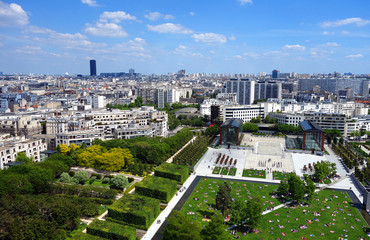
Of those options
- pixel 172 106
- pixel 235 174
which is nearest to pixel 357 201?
pixel 235 174

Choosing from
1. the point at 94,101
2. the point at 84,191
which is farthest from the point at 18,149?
the point at 94,101

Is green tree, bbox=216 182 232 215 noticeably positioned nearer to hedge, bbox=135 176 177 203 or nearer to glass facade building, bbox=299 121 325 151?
hedge, bbox=135 176 177 203

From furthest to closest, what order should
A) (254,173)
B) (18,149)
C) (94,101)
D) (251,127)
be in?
(94,101) < (251,127) < (18,149) < (254,173)

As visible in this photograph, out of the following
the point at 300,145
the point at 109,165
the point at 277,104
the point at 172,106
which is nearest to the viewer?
the point at 109,165

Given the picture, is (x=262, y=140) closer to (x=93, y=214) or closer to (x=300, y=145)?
(x=300, y=145)

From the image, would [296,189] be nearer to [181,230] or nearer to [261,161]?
[181,230]

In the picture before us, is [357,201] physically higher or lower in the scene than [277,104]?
lower
